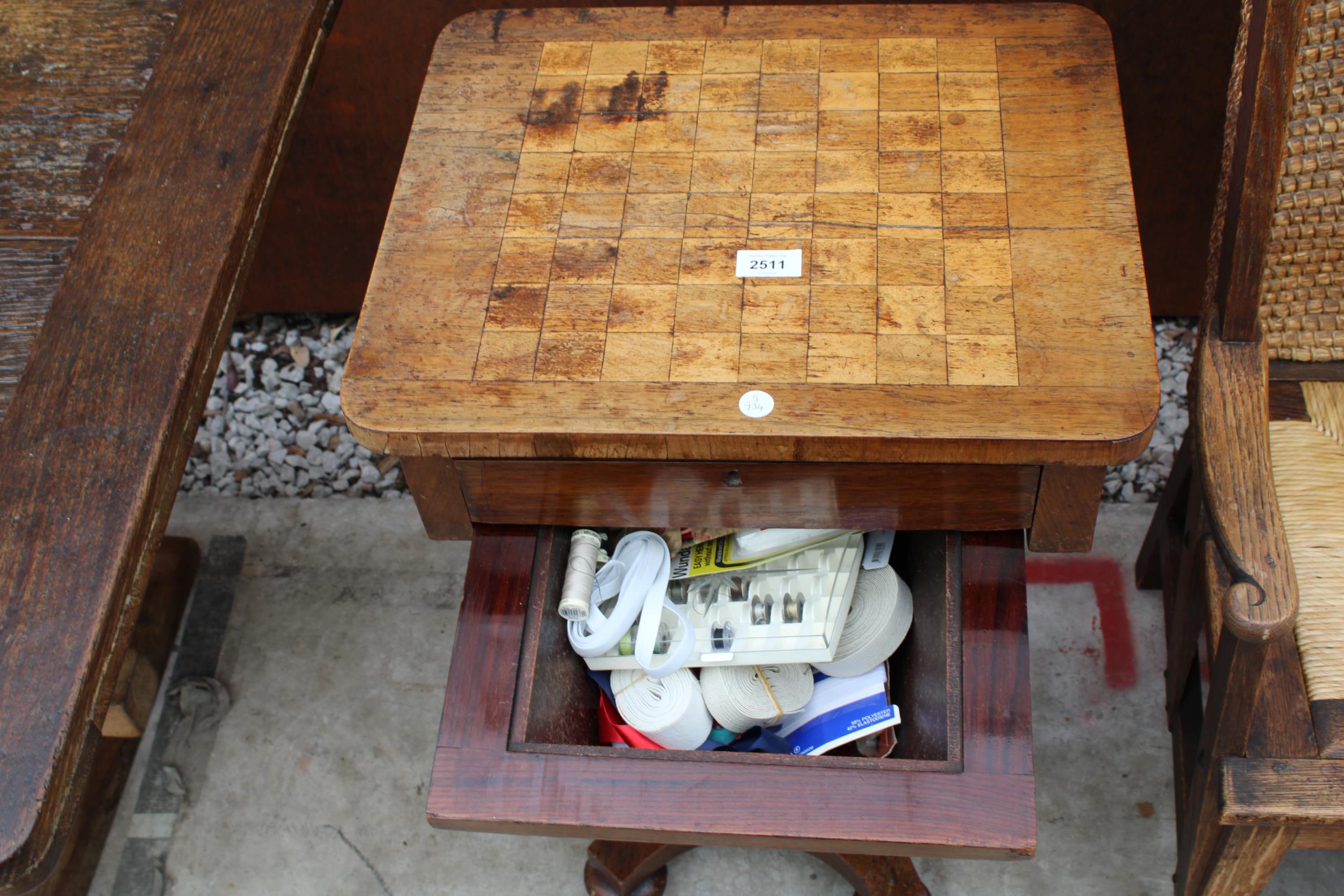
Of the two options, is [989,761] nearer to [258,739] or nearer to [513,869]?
[513,869]

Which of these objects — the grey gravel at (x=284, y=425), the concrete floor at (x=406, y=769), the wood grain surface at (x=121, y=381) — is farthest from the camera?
the grey gravel at (x=284, y=425)

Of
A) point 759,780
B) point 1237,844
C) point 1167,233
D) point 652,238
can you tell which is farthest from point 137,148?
point 1167,233

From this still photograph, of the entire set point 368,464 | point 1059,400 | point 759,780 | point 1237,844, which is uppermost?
point 1059,400

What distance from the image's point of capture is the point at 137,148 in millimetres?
1334

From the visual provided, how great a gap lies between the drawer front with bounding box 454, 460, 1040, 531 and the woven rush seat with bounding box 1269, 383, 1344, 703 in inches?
13.8

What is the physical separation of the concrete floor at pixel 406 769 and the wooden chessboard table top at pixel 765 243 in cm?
88

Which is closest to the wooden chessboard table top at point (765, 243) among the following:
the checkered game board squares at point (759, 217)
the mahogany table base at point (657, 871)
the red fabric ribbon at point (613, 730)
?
the checkered game board squares at point (759, 217)

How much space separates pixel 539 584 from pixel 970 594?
0.45m

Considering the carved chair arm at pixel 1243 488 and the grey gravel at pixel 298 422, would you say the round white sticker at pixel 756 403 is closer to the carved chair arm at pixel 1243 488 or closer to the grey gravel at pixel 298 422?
the carved chair arm at pixel 1243 488

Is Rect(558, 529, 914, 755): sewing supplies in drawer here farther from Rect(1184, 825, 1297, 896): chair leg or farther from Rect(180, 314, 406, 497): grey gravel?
Rect(180, 314, 406, 497): grey gravel

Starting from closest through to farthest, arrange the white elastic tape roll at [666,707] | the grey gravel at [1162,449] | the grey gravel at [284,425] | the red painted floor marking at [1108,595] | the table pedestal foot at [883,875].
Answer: the white elastic tape roll at [666,707] → the table pedestal foot at [883,875] → the red painted floor marking at [1108,595] → the grey gravel at [1162,449] → the grey gravel at [284,425]

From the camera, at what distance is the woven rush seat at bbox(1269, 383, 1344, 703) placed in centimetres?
130

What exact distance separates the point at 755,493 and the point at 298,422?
1.39 meters

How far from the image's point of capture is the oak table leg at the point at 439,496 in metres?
1.23
